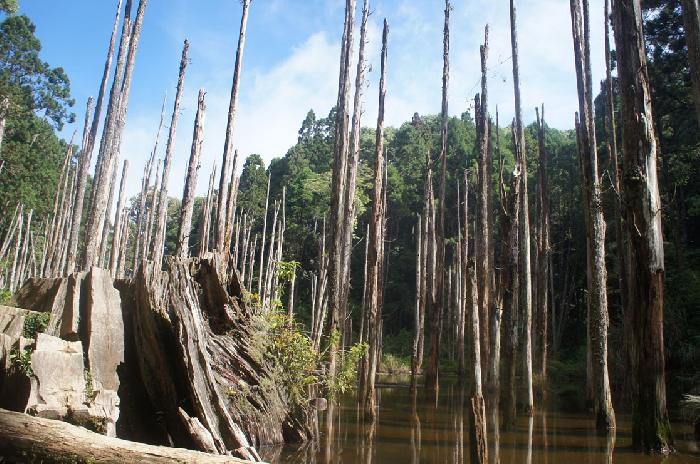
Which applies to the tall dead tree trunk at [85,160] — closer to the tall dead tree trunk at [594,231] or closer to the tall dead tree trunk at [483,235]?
the tall dead tree trunk at [483,235]

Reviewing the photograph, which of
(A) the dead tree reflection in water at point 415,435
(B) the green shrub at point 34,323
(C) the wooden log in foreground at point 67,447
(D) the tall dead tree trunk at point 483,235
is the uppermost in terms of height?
(D) the tall dead tree trunk at point 483,235

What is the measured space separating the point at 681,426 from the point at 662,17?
46.6ft

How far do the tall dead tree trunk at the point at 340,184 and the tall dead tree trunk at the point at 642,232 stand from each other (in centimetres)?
530

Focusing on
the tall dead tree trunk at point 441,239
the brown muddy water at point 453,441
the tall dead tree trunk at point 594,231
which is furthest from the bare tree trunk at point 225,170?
the tall dead tree trunk at point 594,231

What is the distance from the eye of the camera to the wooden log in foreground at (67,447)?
488 centimetres

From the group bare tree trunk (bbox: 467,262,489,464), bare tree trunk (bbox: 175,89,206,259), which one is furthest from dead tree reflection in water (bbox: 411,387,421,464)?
bare tree trunk (bbox: 175,89,206,259)

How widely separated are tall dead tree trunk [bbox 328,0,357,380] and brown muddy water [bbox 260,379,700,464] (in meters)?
1.56

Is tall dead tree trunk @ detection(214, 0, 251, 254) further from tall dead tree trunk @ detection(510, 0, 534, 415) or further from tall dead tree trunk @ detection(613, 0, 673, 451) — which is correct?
tall dead tree trunk @ detection(613, 0, 673, 451)

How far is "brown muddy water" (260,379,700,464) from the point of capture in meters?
8.25

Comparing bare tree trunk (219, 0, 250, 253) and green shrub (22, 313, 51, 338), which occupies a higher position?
bare tree trunk (219, 0, 250, 253)

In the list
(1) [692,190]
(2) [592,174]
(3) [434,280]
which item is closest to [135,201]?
(3) [434,280]

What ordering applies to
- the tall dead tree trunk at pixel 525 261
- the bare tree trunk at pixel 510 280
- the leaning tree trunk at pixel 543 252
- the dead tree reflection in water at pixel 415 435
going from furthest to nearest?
the leaning tree trunk at pixel 543 252, the tall dead tree trunk at pixel 525 261, the bare tree trunk at pixel 510 280, the dead tree reflection in water at pixel 415 435

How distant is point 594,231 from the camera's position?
1205cm

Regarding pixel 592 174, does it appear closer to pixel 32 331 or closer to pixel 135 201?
pixel 32 331
